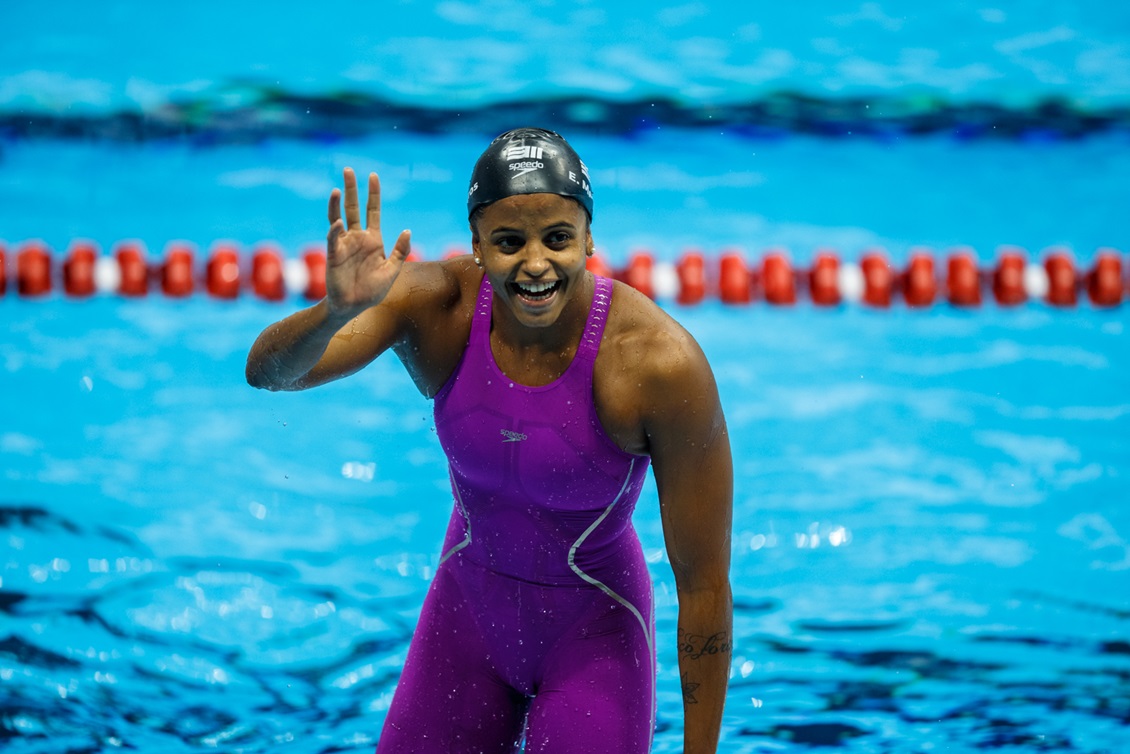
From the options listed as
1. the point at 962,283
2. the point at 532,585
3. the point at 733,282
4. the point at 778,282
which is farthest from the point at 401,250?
the point at 962,283

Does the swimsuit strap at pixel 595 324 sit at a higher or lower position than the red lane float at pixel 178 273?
lower

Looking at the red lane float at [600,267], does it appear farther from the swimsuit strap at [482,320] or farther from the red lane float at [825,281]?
the swimsuit strap at [482,320]

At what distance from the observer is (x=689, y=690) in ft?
7.29

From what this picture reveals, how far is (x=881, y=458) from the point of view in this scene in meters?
4.87

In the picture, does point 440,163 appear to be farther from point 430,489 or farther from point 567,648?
point 567,648

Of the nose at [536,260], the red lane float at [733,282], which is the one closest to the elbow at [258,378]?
the nose at [536,260]

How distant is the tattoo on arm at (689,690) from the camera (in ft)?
7.26

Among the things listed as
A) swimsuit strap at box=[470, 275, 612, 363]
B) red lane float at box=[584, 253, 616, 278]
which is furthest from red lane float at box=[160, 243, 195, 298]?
swimsuit strap at box=[470, 275, 612, 363]

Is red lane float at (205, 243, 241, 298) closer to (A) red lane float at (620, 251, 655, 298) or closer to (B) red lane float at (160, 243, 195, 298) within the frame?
(B) red lane float at (160, 243, 195, 298)

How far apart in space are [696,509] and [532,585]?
0.36 metres

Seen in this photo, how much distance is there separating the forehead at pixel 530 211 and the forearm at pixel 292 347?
0.26 metres

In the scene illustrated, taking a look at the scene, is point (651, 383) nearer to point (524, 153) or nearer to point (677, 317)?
point (524, 153)

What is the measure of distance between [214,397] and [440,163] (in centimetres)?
229

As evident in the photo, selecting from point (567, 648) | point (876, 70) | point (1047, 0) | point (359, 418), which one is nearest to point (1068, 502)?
point (359, 418)
